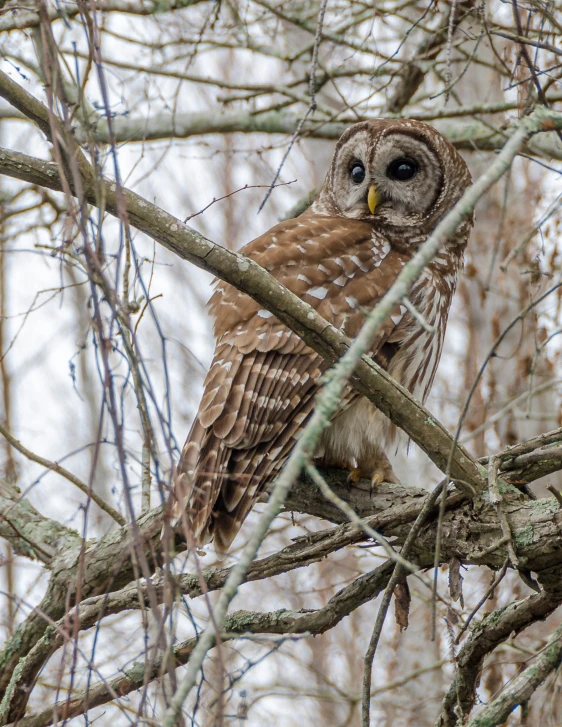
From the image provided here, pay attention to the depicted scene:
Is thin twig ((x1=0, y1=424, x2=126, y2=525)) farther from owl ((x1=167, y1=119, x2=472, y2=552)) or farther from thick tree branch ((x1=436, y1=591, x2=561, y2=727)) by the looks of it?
thick tree branch ((x1=436, y1=591, x2=561, y2=727))

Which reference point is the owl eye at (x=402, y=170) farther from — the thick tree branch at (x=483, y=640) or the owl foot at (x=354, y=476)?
the thick tree branch at (x=483, y=640)

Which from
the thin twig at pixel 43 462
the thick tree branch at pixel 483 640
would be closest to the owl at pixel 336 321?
the thin twig at pixel 43 462

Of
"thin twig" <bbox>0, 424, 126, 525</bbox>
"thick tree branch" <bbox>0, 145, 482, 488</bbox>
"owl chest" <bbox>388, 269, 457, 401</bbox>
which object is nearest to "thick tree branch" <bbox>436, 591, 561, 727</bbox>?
"thick tree branch" <bbox>0, 145, 482, 488</bbox>

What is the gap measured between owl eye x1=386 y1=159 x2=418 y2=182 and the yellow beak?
19cm

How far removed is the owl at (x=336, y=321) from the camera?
3.90 metres

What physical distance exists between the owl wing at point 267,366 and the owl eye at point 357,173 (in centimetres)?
70

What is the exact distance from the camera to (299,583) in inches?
321

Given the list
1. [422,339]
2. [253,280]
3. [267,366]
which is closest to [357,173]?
[422,339]

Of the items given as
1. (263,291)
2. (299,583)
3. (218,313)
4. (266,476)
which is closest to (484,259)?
(299,583)

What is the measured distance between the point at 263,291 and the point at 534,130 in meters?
0.92

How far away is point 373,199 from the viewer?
505cm

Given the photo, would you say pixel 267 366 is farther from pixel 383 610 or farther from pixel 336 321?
pixel 383 610

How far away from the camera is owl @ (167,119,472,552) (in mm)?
3904

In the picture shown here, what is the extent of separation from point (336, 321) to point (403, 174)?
143 cm
